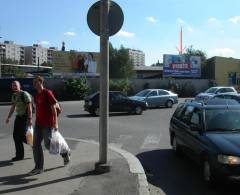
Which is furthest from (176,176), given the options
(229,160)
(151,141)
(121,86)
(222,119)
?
(121,86)

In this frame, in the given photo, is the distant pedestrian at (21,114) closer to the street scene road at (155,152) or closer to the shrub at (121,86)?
the street scene road at (155,152)

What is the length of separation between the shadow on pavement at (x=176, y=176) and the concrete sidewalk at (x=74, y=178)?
41 centimetres

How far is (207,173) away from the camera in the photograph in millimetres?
8719

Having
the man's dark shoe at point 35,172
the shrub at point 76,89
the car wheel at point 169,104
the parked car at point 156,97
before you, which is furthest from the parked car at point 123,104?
the shrub at point 76,89

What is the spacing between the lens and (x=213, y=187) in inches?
335

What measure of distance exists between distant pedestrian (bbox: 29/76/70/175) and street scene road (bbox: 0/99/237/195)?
2042mm

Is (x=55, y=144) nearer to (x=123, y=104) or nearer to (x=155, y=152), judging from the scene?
(x=155, y=152)

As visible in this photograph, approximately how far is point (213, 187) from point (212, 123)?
165cm

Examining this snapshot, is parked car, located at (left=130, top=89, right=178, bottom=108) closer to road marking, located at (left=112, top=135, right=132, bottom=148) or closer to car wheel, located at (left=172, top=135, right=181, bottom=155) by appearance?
road marking, located at (left=112, top=135, right=132, bottom=148)

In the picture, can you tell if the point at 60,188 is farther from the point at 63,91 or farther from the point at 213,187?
the point at 63,91

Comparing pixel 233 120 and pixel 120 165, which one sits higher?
pixel 233 120

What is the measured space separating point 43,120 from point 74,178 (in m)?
1.21

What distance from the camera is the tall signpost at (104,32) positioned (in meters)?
9.16


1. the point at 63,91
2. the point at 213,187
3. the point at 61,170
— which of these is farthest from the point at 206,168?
the point at 63,91
